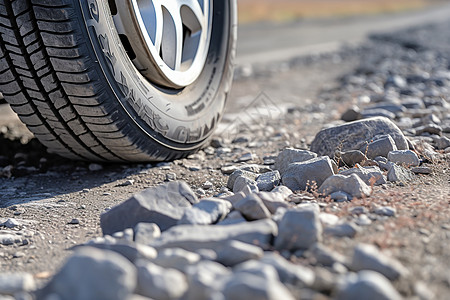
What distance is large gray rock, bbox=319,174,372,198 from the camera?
7.03 ft

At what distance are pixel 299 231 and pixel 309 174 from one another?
0.68 metres

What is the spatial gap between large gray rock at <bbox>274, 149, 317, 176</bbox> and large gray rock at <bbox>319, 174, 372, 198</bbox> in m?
0.37

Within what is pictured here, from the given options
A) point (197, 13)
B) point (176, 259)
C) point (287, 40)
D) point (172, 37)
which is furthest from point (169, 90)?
point (287, 40)

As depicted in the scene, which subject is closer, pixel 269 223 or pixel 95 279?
pixel 95 279

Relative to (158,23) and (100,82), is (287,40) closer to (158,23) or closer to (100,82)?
(158,23)

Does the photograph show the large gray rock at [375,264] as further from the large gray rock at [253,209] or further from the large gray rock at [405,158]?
the large gray rock at [405,158]

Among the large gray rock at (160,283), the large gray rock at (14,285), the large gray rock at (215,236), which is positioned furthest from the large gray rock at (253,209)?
the large gray rock at (14,285)

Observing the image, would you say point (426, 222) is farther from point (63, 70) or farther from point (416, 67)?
point (416, 67)

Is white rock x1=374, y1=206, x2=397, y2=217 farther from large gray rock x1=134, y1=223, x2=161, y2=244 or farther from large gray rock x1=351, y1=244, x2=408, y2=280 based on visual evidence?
large gray rock x1=134, y1=223, x2=161, y2=244

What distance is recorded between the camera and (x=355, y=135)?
2.70 meters

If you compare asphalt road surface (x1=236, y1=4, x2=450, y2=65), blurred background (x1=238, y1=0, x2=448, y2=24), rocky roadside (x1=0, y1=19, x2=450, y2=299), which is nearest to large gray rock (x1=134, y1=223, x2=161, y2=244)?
rocky roadside (x1=0, y1=19, x2=450, y2=299)

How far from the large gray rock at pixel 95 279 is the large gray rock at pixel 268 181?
1.10 metres

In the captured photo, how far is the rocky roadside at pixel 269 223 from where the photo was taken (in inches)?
53.8

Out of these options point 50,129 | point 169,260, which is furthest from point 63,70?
point 169,260
